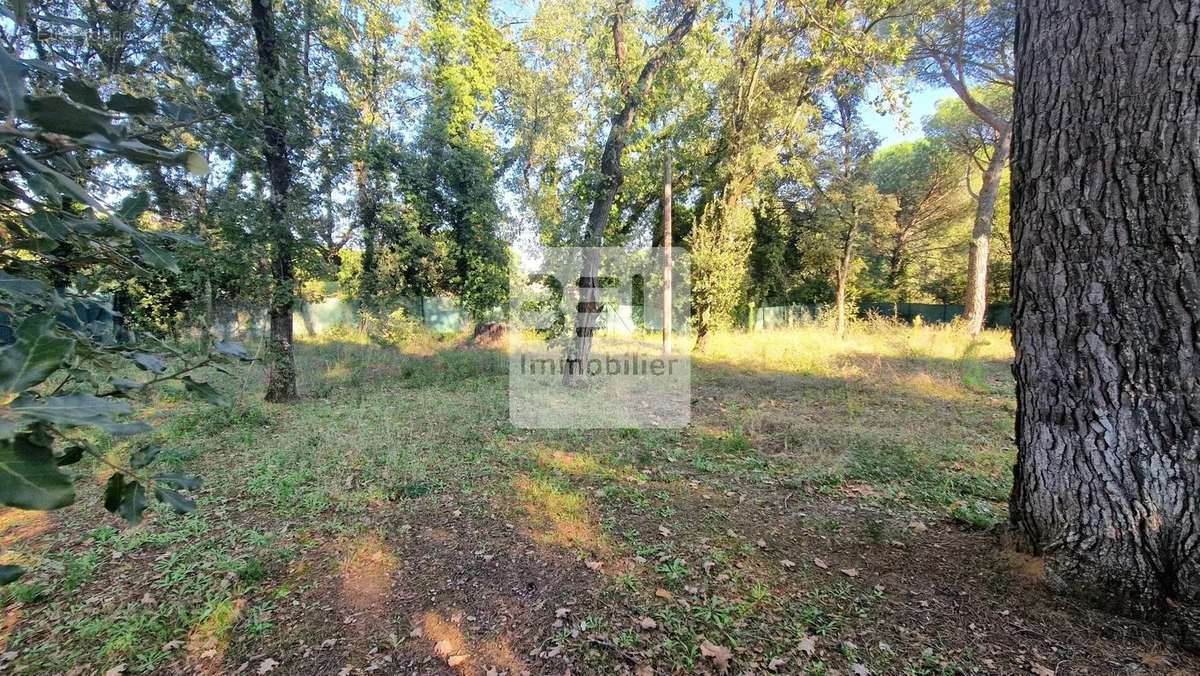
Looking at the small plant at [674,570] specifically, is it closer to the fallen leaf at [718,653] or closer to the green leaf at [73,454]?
the fallen leaf at [718,653]

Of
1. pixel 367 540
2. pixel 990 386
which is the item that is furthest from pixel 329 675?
pixel 990 386

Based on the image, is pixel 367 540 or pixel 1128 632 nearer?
pixel 1128 632

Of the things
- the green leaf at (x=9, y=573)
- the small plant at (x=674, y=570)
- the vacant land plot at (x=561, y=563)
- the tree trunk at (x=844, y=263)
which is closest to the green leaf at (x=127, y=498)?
the green leaf at (x=9, y=573)

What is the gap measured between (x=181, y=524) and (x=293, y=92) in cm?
439

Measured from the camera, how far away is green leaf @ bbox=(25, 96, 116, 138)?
0.49 m

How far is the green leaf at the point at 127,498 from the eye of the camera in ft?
2.34

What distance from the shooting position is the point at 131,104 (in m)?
0.60

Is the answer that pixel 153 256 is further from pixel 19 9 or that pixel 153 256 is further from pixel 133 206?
pixel 19 9

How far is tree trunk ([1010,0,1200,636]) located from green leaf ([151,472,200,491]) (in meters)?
2.58

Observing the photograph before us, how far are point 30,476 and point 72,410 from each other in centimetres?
9

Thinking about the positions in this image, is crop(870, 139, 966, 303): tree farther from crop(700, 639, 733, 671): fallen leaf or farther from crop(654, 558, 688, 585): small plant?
crop(700, 639, 733, 671): fallen leaf

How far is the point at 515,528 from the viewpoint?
8.20 feet

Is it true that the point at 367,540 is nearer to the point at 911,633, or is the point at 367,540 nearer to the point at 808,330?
the point at 911,633
